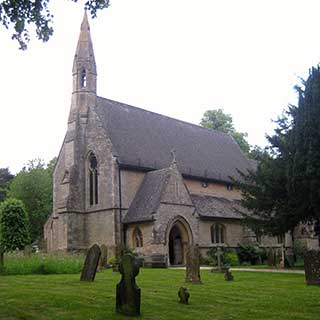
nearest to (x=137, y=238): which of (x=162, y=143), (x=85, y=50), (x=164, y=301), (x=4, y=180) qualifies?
(x=162, y=143)

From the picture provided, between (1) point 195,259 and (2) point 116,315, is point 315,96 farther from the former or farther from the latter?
(2) point 116,315

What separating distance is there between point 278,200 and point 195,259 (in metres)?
9.25

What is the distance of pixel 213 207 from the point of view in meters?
37.9

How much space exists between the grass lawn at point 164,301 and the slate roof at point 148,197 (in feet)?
52.3

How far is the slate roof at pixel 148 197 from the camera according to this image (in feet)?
105

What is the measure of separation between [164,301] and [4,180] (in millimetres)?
62924

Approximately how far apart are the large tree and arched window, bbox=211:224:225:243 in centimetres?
947

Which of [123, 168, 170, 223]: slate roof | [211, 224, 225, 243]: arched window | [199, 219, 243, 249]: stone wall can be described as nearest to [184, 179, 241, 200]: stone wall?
[199, 219, 243, 249]: stone wall

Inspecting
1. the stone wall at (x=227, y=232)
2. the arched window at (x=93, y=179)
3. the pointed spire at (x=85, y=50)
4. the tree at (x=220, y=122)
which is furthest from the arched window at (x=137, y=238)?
the tree at (x=220, y=122)

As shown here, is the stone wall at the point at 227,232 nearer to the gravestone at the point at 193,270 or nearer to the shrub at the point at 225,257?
A: the shrub at the point at 225,257

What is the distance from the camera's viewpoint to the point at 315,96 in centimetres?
2269

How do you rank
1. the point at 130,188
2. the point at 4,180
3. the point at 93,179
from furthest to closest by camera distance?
the point at 4,180
the point at 93,179
the point at 130,188

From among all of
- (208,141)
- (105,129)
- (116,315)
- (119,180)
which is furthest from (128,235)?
(116,315)

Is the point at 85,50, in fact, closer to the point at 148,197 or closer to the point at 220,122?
the point at 148,197
